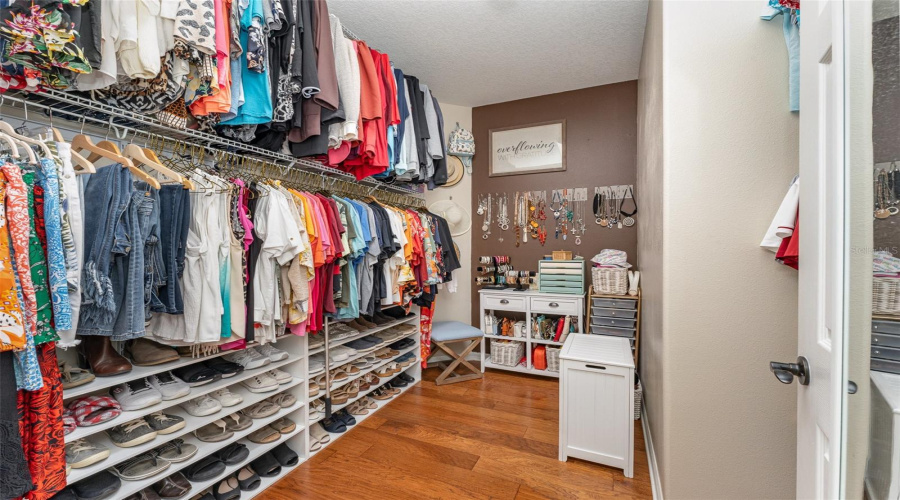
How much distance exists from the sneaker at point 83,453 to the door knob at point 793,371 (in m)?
1.92

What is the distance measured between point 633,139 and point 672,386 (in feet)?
7.57

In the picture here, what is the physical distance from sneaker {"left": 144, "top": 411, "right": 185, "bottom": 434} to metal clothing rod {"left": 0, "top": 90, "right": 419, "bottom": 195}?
3.52ft

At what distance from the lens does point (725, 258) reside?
1.31m

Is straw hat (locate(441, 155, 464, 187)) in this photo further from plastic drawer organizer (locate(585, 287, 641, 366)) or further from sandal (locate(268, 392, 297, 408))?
sandal (locate(268, 392, 297, 408))

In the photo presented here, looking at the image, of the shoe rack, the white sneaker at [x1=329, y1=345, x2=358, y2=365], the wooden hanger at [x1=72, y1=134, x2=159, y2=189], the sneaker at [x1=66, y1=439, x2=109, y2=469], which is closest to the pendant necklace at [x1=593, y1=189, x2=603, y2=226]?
the shoe rack

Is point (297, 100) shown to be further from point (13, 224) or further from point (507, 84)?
point (507, 84)

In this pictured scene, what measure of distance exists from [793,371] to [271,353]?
1.96 metres

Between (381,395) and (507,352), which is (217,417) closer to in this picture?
(381,395)

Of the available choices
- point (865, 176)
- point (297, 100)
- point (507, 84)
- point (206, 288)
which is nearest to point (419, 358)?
point (206, 288)

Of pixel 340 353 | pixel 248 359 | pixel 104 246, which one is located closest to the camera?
pixel 104 246

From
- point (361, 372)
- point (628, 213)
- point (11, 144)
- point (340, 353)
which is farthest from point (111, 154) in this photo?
point (628, 213)

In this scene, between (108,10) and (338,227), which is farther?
(338,227)

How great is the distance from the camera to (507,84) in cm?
313

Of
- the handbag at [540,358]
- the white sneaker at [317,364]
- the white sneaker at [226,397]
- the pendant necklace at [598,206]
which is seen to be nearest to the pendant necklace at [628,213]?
the pendant necklace at [598,206]
